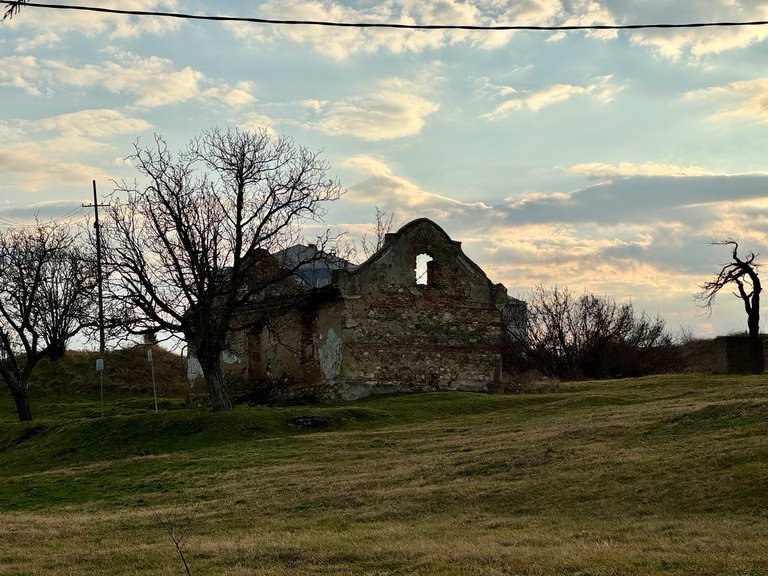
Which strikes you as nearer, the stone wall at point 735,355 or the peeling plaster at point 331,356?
the peeling plaster at point 331,356

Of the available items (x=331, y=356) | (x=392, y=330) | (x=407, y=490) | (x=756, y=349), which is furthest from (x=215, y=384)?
(x=756, y=349)

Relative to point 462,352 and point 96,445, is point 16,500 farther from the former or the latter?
point 462,352

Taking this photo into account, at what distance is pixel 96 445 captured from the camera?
31.1 meters

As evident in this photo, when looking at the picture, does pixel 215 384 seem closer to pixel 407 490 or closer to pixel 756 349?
pixel 407 490

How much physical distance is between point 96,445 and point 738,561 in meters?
23.1

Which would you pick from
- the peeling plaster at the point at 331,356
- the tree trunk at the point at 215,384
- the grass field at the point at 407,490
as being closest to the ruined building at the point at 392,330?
the peeling plaster at the point at 331,356

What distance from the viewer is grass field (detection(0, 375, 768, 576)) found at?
43.3 feet

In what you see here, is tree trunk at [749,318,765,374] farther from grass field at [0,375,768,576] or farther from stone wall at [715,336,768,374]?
grass field at [0,375,768,576]

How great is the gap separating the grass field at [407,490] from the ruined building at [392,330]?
13.7 ft

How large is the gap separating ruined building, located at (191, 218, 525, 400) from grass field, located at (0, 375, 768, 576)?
419cm

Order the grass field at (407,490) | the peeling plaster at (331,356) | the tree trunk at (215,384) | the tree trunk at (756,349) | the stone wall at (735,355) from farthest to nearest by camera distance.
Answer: the stone wall at (735,355) → the tree trunk at (756,349) → the peeling plaster at (331,356) → the tree trunk at (215,384) → the grass field at (407,490)

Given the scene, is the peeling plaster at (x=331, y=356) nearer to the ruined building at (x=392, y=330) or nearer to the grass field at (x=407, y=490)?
the ruined building at (x=392, y=330)

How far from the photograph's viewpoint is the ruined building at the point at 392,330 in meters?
37.2

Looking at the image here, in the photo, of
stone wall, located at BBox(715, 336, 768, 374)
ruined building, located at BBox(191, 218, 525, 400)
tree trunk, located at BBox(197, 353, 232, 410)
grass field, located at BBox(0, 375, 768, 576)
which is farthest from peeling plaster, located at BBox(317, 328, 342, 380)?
stone wall, located at BBox(715, 336, 768, 374)
